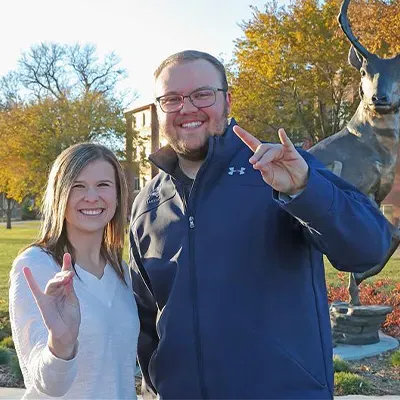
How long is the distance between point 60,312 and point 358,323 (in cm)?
509

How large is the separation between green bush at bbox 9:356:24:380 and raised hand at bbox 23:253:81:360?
12.4 ft

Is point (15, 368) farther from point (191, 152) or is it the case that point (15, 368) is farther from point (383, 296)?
point (383, 296)

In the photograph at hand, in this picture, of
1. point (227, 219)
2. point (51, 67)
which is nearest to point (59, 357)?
point (227, 219)

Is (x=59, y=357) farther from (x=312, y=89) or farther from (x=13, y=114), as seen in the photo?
(x=13, y=114)

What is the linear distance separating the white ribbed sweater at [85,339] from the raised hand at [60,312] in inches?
1.9

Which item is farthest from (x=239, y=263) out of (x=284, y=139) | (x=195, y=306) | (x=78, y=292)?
(x=78, y=292)

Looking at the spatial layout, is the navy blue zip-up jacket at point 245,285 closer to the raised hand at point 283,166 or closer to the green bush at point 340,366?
the raised hand at point 283,166

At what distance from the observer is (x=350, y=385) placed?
5.14 metres

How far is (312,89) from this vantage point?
2262 cm

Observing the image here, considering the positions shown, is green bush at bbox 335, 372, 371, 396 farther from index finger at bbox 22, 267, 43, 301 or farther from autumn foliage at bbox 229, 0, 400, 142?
autumn foliage at bbox 229, 0, 400, 142

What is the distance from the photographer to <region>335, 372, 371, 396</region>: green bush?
5.08 meters

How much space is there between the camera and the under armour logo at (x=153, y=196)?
8.74 ft

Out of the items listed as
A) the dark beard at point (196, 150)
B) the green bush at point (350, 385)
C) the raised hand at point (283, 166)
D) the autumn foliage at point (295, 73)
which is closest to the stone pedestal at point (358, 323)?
the green bush at point (350, 385)

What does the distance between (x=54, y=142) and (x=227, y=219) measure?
3025 centimetres
